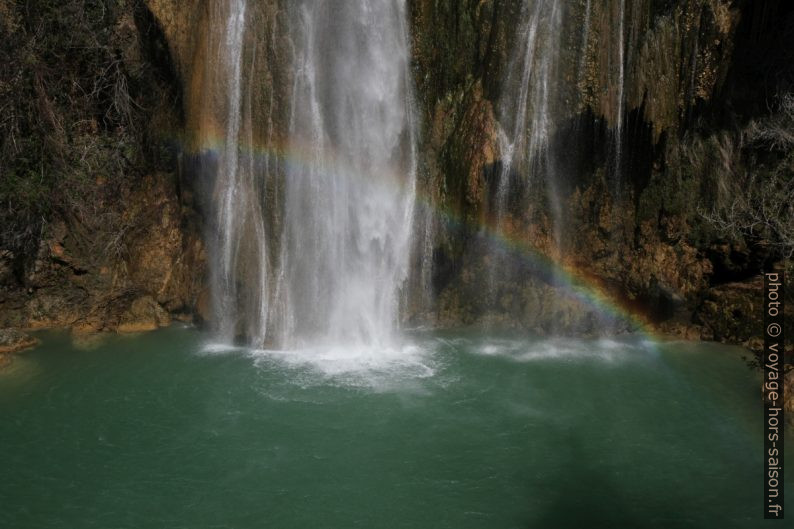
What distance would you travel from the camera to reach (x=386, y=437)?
9828 mm

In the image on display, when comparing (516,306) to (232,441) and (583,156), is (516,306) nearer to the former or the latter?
(583,156)

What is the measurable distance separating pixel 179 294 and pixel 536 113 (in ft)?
27.6

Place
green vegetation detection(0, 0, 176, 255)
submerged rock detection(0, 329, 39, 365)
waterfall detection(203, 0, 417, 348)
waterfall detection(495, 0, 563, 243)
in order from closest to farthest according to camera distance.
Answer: waterfall detection(495, 0, 563, 243) < submerged rock detection(0, 329, 39, 365) < waterfall detection(203, 0, 417, 348) < green vegetation detection(0, 0, 176, 255)

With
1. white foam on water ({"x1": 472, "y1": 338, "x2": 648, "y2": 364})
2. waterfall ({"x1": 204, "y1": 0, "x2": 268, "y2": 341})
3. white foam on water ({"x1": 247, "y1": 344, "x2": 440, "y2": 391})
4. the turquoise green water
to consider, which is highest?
waterfall ({"x1": 204, "y1": 0, "x2": 268, "y2": 341})

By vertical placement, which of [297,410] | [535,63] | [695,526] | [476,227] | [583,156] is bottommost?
[695,526]

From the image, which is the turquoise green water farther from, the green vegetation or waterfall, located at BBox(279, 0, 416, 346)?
the green vegetation

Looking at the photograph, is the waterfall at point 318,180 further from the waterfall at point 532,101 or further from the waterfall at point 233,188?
the waterfall at point 532,101

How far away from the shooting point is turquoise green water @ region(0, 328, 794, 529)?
8.27 meters

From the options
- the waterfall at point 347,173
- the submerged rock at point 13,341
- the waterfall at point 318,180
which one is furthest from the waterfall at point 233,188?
the submerged rock at point 13,341

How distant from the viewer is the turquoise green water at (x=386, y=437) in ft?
27.1

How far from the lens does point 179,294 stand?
14.5m

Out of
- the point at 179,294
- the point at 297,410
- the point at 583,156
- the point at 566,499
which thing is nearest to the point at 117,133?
the point at 179,294

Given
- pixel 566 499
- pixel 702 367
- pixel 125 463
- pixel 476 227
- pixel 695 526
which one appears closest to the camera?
pixel 695 526

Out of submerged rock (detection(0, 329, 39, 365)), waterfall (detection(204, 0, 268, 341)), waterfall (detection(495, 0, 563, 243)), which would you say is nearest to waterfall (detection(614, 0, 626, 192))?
waterfall (detection(495, 0, 563, 243))
